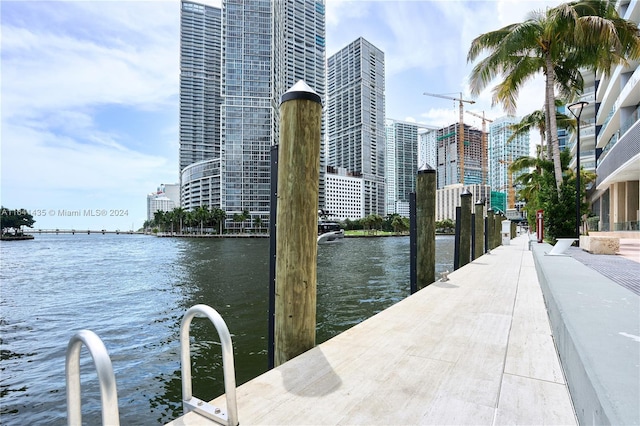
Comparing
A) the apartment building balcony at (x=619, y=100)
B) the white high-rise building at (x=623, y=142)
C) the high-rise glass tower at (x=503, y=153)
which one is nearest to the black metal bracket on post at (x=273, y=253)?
the white high-rise building at (x=623, y=142)

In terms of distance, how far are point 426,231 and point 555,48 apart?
14064 millimetres

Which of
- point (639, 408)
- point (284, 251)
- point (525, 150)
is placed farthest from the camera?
point (525, 150)

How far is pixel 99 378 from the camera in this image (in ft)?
4.89

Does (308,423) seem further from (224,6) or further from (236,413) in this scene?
(224,6)

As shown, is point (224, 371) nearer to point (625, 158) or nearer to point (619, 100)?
point (625, 158)

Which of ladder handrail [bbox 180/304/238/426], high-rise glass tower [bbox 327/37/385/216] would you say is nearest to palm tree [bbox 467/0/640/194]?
ladder handrail [bbox 180/304/238/426]

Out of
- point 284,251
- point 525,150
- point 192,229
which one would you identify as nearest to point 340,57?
point 525,150

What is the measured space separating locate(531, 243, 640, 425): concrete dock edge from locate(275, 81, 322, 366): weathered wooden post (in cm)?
221

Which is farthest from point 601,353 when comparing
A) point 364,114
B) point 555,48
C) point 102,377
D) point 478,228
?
point 364,114

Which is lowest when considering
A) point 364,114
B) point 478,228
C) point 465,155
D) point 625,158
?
point 478,228

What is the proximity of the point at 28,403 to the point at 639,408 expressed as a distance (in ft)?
26.7

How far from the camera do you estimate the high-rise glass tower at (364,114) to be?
184 m

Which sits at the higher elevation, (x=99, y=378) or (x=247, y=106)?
(x=247, y=106)

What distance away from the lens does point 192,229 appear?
425 ft
